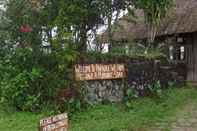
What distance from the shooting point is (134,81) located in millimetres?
12305

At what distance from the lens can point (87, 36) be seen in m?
Result: 12.4

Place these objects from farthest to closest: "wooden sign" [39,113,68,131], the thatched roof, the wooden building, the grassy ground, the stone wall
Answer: the wooden building, the thatched roof, the stone wall, the grassy ground, "wooden sign" [39,113,68,131]

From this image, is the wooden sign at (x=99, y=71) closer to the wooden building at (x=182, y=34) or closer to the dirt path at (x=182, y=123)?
the dirt path at (x=182, y=123)

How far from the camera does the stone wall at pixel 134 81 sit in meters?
11.1

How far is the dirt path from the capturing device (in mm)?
8760

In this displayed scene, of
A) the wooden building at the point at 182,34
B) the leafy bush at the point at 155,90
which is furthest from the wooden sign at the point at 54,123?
the wooden building at the point at 182,34

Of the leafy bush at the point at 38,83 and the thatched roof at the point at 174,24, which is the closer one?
the leafy bush at the point at 38,83

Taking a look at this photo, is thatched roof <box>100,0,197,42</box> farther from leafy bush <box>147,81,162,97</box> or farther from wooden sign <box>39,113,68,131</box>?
wooden sign <box>39,113,68,131</box>

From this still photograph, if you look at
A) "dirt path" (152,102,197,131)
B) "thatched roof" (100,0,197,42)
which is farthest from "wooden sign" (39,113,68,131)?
"thatched roof" (100,0,197,42)

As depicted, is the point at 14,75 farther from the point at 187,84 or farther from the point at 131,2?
the point at 187,84

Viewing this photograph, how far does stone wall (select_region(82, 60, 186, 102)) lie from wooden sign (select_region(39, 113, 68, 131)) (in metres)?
5.90

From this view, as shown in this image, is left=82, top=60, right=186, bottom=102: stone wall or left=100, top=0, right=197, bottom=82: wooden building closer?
left=82, top=60, right=186, bottom=102: stone wall

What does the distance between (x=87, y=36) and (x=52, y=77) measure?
2613mm

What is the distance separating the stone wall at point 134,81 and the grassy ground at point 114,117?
1.72ft
